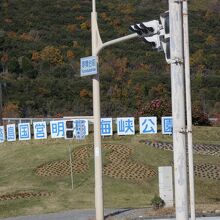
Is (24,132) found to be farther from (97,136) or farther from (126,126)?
(97,136)

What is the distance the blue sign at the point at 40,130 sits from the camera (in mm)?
36406

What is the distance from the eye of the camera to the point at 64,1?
12712cm

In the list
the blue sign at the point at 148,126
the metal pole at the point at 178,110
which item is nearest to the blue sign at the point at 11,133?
the blue sign at the point at 148,126

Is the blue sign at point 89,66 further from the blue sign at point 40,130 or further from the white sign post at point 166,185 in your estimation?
the blue sign at point 40,130

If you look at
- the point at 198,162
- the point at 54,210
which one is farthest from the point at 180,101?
the point at 198,162

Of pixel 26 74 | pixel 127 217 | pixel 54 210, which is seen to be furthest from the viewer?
pixel 26 74

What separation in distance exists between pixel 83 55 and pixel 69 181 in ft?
210

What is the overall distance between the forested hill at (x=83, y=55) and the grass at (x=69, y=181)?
1027 cm

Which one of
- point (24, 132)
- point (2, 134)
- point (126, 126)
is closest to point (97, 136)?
point (126, 126)

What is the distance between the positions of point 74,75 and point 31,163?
2188 inches

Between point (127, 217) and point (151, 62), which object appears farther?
point (151, 62)

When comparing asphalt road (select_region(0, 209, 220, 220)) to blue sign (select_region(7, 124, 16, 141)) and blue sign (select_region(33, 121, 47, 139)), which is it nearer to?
blue sign (select_region(33, 121, 47, 139))

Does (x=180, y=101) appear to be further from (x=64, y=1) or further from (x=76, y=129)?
(x=64, y=1)

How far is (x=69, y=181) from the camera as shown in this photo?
2789 cm
